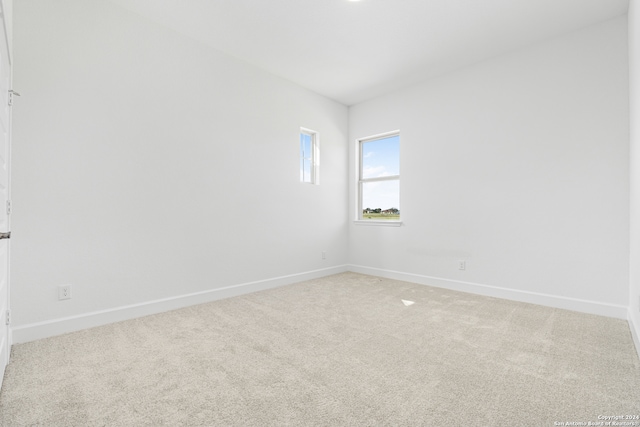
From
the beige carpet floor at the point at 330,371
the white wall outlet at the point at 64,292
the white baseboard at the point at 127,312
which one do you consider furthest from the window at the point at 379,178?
the white wall outlet at the point at 64,292

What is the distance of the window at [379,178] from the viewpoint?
440 centimetres

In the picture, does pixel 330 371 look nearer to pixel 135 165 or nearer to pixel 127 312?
pixel 127 312

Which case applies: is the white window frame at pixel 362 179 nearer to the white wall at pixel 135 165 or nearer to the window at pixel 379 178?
the window at pixel 379 178

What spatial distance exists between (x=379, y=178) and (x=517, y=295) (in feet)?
7.53

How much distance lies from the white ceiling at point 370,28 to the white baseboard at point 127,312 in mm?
2573

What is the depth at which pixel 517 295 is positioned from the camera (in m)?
3.20

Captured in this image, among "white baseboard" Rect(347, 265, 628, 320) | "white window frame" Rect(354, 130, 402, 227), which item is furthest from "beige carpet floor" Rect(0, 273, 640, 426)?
"white window frame" Rect(354, 130, 402, 227)

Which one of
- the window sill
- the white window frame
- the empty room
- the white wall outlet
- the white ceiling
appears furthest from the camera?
the white window frame

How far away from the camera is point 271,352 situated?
1.99 metres

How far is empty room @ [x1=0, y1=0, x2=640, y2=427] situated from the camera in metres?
1.59

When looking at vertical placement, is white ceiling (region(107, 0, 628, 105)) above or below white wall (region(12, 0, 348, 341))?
above

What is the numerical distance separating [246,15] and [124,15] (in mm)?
1039

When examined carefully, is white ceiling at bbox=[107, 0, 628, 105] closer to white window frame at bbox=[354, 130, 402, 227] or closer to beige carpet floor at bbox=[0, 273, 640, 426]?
white window frame at bbox=[354, 130, 402, 227]

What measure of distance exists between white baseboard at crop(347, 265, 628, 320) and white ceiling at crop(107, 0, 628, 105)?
2.56 meters
